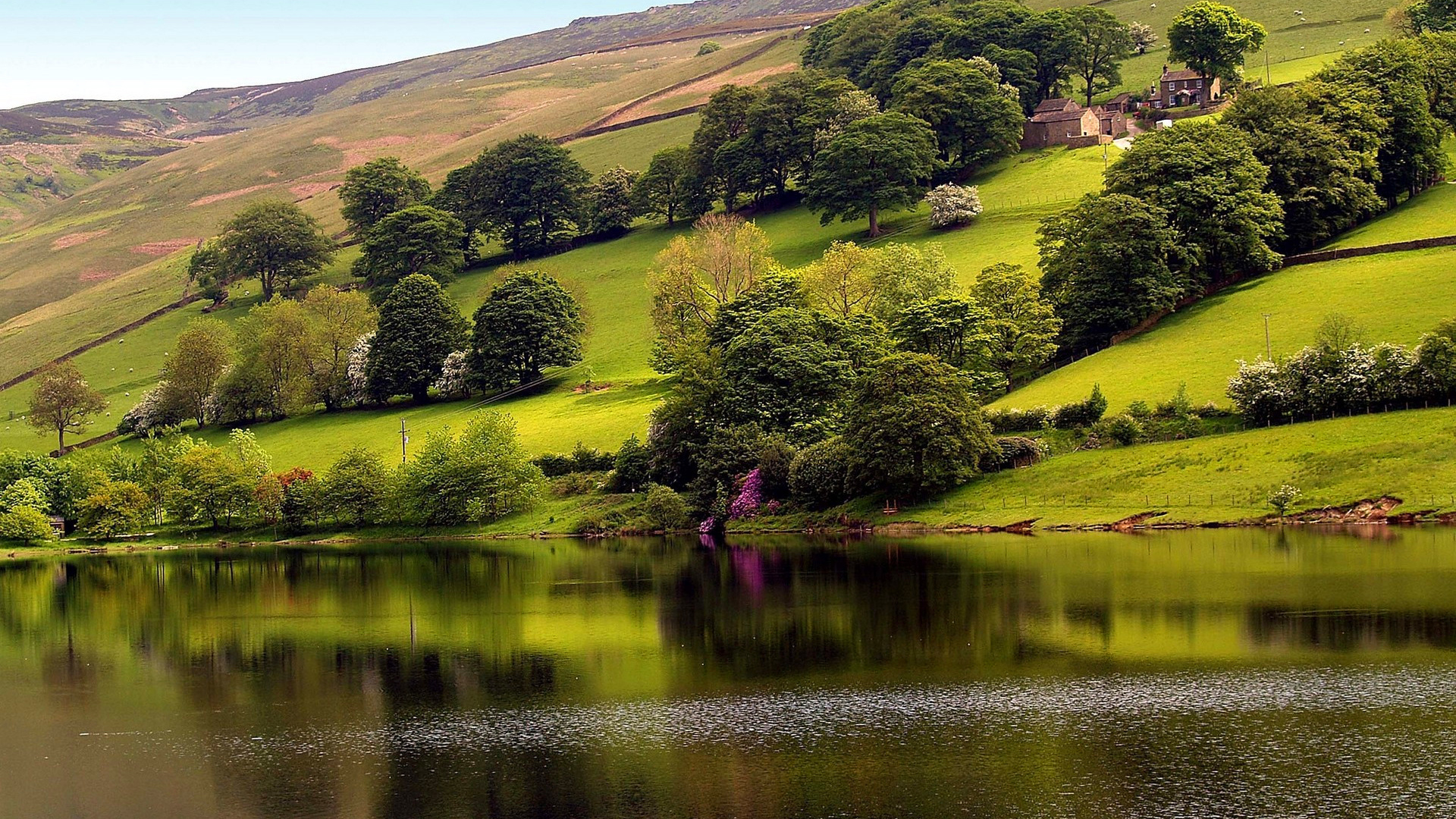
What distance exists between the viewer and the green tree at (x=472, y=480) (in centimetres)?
10412

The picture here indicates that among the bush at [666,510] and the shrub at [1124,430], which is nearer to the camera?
the shrub at [1124,430]

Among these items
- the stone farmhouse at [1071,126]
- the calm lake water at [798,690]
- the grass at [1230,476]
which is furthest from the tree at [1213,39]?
the calm lake water at [798,690]

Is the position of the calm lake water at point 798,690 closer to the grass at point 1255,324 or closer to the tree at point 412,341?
the grass at point 1255,324

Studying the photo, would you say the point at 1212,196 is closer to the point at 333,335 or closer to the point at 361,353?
the point at 361,353

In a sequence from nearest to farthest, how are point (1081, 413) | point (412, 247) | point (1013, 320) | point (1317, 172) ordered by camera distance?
point (1081, 413)
point (1013, 320)
point (1317, 172)
point (412, 247)

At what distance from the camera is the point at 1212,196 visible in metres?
105

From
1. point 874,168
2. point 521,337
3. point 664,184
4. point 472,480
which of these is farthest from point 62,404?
point 874,168

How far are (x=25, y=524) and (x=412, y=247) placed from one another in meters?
63.7

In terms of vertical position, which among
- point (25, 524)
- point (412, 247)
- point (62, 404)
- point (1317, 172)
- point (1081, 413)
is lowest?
point (25, 524)

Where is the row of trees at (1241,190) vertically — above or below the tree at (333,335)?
above

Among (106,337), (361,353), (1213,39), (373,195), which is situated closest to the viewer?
(361,353)

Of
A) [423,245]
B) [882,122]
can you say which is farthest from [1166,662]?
[423,245]

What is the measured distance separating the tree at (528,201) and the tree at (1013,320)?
81126 millimetres

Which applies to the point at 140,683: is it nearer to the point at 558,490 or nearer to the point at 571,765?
the point at 571,765
